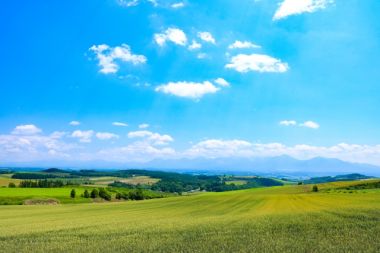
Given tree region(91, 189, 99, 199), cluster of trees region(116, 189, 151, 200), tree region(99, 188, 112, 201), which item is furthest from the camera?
cluster of trees region(116, 189, 151, 200)

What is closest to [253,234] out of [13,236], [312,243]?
[312,243]

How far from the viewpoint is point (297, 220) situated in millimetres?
27547

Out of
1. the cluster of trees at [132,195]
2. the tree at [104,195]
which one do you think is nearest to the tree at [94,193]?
the tree at [104,195]

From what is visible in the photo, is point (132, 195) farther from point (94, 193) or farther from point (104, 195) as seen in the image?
point (94, 193)

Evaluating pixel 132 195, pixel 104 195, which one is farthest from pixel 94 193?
pixel 132 195

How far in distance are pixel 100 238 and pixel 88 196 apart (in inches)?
3847

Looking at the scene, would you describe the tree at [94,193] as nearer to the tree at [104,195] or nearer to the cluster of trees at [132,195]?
the tree at [104,195]

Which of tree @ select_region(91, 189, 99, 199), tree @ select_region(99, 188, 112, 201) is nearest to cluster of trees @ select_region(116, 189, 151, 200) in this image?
tree @ select_region(99, 188, 112, 201)

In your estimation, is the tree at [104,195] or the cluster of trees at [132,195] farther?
the cluster of trees at [132,195]

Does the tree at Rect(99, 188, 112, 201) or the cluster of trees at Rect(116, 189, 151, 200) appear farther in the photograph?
the cluster of trees at Rect(116, 189, 151, 200)

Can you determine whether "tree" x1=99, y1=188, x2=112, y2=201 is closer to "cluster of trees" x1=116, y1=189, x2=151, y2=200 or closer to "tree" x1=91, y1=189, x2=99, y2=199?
"tree" x1=91, y1=189, x2=99, y2=199

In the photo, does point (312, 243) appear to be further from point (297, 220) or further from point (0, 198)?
point (0, 198)

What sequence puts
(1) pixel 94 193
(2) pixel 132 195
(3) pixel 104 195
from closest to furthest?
(1) pixel 94 193
(3) pixel 104 195
(2) pixel 132 195

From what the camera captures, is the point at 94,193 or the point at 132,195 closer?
the point at 94,193
